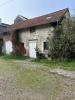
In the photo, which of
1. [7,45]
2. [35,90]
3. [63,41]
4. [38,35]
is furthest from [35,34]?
[35,90]

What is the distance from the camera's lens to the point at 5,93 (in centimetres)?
868

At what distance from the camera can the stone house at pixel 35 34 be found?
2421 centimetres

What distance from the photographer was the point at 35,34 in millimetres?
26484

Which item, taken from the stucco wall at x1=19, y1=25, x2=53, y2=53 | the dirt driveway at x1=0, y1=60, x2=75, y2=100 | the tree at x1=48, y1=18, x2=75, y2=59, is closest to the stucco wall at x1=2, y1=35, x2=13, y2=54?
the stucco wall at x1=19, y1=25, x2=53, y2=53

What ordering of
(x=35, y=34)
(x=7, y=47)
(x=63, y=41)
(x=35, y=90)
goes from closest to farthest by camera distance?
(x=35, y=90) < (x=63, y=41) < (x=35, y=34) < (x=7, y=47)

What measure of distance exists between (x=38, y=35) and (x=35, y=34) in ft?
2.29

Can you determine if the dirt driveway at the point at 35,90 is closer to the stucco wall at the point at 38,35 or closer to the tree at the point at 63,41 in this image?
the tree at the point at 63,41

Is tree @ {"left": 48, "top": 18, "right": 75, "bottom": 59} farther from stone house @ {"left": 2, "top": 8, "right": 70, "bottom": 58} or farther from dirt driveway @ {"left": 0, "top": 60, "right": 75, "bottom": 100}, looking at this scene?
dirt driveway @ {"left": 0, "top": 60, "right": 75, "bottom": 100}

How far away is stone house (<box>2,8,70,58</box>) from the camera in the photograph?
2421cm

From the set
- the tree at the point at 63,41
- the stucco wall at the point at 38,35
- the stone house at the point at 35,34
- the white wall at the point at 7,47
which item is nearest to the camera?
the tree at the point at 63,41

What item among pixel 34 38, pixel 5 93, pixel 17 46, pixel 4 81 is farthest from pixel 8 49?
pixel 5 93

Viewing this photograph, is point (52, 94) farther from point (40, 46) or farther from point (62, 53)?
point (40, 46)

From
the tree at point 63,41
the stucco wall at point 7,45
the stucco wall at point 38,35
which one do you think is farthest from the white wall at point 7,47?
the tree at point 63,41

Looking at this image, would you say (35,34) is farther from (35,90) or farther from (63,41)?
(35,90)
